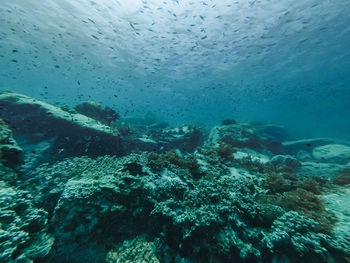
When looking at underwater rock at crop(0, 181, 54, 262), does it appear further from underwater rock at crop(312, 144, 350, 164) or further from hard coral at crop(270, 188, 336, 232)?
underwater rock at crop(312, 144, 350, 164)

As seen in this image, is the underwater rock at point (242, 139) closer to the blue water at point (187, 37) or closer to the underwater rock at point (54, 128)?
the blue water at point (187, 37)

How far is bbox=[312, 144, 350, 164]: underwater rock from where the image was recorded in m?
12.3

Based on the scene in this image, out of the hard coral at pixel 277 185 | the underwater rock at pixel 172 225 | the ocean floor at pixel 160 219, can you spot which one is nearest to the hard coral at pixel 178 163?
the ocean floor at pixel 160 219

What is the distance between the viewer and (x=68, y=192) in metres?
3.79

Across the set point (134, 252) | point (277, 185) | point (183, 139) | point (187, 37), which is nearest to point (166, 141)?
point (183, 139)

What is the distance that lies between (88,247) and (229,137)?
12752mm

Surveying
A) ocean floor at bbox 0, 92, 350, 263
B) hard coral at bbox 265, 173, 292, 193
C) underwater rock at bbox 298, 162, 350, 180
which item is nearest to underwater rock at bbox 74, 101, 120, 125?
ocean floor at bbox 0, 92, 350, 263

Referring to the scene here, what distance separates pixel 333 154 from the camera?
13.1 m

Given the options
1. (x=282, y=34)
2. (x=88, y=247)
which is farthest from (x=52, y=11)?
(x=282, y=34)

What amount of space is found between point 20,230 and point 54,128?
755cm

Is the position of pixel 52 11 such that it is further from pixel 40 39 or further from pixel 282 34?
pixel 282 34

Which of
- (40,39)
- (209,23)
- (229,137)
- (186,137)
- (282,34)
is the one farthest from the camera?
(40,39)

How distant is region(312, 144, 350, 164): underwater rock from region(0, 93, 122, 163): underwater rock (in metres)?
17.9

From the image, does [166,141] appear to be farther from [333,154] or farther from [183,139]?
[333,154]
